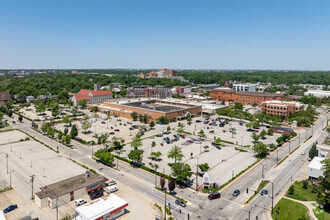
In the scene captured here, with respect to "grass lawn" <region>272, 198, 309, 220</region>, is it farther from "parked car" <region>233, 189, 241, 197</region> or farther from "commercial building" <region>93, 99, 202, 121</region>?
"commercial building" <region>93, 99, 202, 121</region>

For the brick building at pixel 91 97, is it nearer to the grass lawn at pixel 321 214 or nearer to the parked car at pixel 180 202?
the parked car at pixel 180 202

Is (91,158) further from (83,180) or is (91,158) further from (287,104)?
(287,104)

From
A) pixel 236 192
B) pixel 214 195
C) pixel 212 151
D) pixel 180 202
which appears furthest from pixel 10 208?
pixel 212 151

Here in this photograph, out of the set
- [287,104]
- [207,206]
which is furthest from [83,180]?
[287,104]

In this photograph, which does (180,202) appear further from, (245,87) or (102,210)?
(245,87)

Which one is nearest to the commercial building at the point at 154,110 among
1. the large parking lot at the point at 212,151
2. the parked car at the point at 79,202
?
the large parking lot at the point at 212,151

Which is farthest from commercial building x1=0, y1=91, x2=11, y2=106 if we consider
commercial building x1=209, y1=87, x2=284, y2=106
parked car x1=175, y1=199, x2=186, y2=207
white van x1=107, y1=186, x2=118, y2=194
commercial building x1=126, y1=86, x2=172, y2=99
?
parked car x1=175, y1=199, x2=186, y2=207
